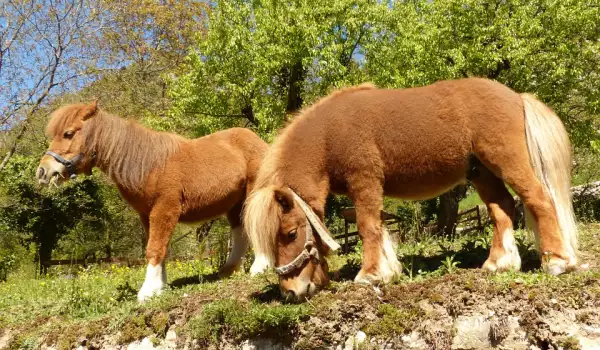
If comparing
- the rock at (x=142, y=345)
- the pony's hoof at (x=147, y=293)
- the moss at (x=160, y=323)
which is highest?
the pony's hoof at (x=147, y=293)

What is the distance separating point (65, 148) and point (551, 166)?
5525 millimetres

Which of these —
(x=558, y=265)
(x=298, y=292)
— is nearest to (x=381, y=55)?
(x=558, y=265)

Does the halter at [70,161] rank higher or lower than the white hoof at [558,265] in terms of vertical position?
higher

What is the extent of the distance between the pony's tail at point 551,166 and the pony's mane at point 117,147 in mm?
4381

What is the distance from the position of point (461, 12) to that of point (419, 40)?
1.49 metres

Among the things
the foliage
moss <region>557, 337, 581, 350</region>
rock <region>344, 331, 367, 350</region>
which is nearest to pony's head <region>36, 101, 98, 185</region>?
rock <region>344, 331, 367, 350</region>

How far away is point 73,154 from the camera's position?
5.91 metres

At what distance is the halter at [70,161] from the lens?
229 inches

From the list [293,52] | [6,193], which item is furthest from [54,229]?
[293,52]

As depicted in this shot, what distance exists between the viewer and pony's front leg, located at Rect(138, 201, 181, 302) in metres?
5.88

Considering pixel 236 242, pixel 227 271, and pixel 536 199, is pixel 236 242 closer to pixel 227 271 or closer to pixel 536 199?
pixel 227 271

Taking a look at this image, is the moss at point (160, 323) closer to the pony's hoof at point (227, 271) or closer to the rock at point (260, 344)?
the rock at point (260, 344)

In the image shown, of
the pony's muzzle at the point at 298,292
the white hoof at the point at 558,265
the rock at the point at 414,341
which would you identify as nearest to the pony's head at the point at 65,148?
the pony's muzzle at the point at 298,292

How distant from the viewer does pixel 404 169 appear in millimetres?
4941
